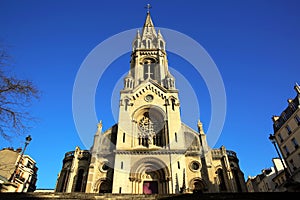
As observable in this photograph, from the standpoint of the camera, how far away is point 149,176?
21609 mm

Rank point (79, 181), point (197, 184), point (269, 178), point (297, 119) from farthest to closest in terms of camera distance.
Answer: point (269, 178)
point (297, 119)
point (79, 181)
point (197, 184)

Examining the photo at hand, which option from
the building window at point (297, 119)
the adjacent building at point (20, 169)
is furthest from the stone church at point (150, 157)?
the adjacent building at point (20, 169)

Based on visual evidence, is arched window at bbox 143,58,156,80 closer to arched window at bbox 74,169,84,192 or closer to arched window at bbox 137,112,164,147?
arched window at bbox 137,112,164,147

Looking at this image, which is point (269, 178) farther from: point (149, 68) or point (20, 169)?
point (20, 169)

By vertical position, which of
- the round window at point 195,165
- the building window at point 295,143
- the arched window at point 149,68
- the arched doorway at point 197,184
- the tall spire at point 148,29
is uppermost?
the tall spire at point 148,29

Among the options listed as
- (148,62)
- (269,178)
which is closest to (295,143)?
(269,178)

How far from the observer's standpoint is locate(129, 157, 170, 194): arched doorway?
20234 mm

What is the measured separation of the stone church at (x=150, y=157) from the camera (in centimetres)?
2030

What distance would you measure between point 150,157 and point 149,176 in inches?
87.2

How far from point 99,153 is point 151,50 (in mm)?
21201

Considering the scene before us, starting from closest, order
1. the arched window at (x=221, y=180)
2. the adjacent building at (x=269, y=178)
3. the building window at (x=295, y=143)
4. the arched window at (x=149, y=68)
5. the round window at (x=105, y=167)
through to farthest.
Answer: the arched window at (x=221, y=180), the round window at (x=105, y=167), the building window at (x=295, y=143), the arched window at (x=149, y=68), the adjacent building at (x=269, y=178)

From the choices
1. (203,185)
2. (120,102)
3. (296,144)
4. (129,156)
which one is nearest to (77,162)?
(129,156)

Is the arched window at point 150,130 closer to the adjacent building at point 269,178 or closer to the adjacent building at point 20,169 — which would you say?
the adjacent building at point 20,169

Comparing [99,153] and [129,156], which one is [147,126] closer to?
[129,156]
